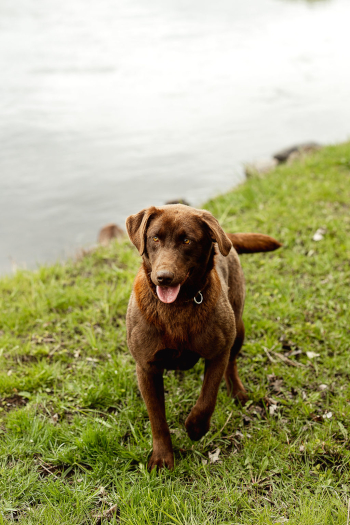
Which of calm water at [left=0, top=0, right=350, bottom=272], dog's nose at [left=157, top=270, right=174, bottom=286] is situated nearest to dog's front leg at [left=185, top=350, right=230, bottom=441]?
dog's nose at [left=157, top=270, right=174, bottom=286]

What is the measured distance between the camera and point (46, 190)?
1125cm

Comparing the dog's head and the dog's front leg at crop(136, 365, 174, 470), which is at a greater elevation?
the dog's head

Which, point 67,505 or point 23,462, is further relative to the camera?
point 23,462

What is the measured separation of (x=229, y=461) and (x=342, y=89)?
53.4 ft

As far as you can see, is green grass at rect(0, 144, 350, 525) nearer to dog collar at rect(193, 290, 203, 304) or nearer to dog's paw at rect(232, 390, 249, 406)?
dog's paw at rect(232, 390, 249, 406)

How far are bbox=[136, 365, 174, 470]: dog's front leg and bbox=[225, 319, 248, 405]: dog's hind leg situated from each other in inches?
30.2

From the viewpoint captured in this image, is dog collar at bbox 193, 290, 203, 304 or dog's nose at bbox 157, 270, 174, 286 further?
dog collar at bbox 193, 290, 203, 304

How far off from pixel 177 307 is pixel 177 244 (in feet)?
1.26

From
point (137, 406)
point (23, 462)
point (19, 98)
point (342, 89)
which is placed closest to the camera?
point (23, 462)

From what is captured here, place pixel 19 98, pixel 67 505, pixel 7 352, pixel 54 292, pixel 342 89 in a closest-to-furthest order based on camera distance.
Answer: pixel 67 505 < pixel 7 352 < pixel 54 292 < pixel 19 98 < pixel 342 89

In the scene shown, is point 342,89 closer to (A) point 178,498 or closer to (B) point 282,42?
(B) point 282,42

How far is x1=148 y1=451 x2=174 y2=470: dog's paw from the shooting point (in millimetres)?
3096

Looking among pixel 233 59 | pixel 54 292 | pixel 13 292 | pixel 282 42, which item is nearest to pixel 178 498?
pixel 54 292

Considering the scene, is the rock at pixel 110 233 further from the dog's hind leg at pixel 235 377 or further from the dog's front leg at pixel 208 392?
the dog's front leg at pixel 208 392
